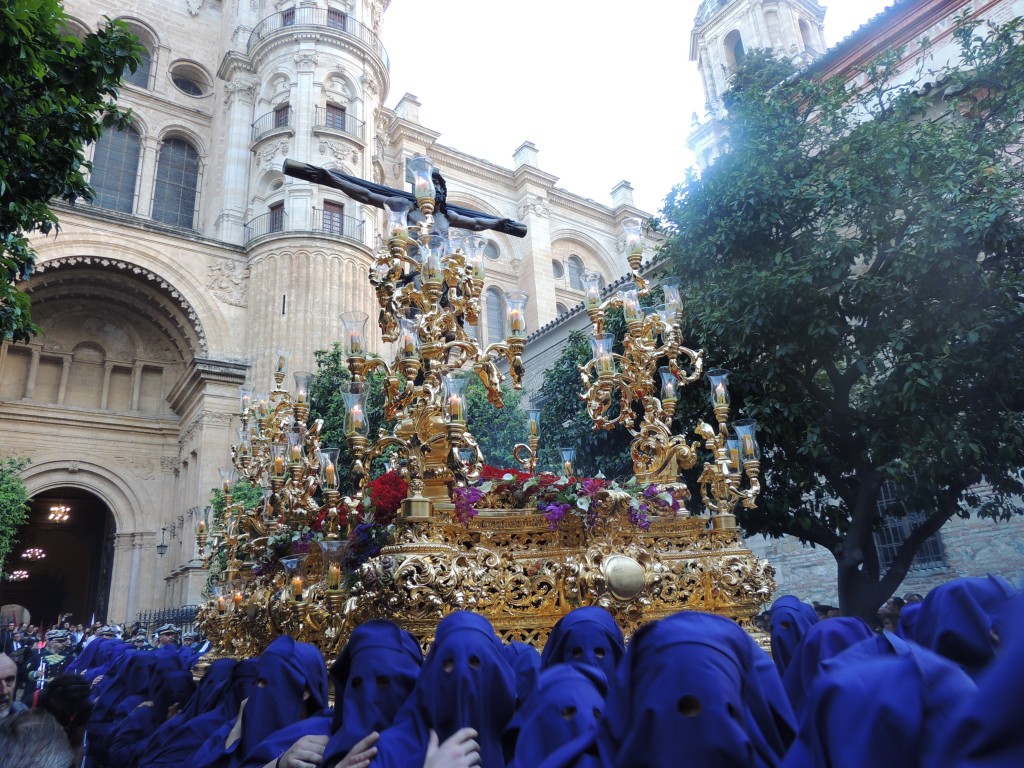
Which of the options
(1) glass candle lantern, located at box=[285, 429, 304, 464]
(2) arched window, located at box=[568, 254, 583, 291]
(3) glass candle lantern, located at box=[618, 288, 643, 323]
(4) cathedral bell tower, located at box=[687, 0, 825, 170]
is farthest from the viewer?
(2) arched window, located at box=[568, 254, 583, 291]

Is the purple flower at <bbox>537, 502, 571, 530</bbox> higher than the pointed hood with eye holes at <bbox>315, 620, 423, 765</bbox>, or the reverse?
the purple flower at <bbox>537, 502, 571, 530</bbox>

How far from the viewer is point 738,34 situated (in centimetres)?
2441

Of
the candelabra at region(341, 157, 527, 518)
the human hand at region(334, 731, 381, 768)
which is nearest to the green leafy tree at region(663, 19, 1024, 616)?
the candelabra at region(341, 157, 527, 518)

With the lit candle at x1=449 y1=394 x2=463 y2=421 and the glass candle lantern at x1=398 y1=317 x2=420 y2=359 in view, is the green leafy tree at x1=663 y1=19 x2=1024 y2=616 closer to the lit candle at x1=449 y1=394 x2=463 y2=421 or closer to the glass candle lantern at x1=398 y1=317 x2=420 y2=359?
the glass candle lantern at x1=398 y1=317 x2=420 y2=359

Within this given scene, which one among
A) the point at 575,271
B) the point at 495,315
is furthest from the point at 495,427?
the point at 575,271

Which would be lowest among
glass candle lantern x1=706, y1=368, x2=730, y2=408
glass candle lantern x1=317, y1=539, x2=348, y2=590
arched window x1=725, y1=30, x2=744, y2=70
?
glass candle lantern x1=317, y1=539, x2=348, y2=590

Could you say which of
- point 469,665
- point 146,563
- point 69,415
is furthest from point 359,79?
point 469,665

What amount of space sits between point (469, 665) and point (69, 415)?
77.1ft

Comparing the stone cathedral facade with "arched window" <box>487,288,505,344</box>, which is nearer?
the stone cathedral facade

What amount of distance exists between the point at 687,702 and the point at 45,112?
739cm

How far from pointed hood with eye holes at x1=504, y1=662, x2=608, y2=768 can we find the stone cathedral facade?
1891 centimetres

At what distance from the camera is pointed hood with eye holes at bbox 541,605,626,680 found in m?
3.21

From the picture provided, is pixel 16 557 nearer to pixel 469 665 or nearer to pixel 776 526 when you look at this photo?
pixel 776 526

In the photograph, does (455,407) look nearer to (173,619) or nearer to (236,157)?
(173,619)
